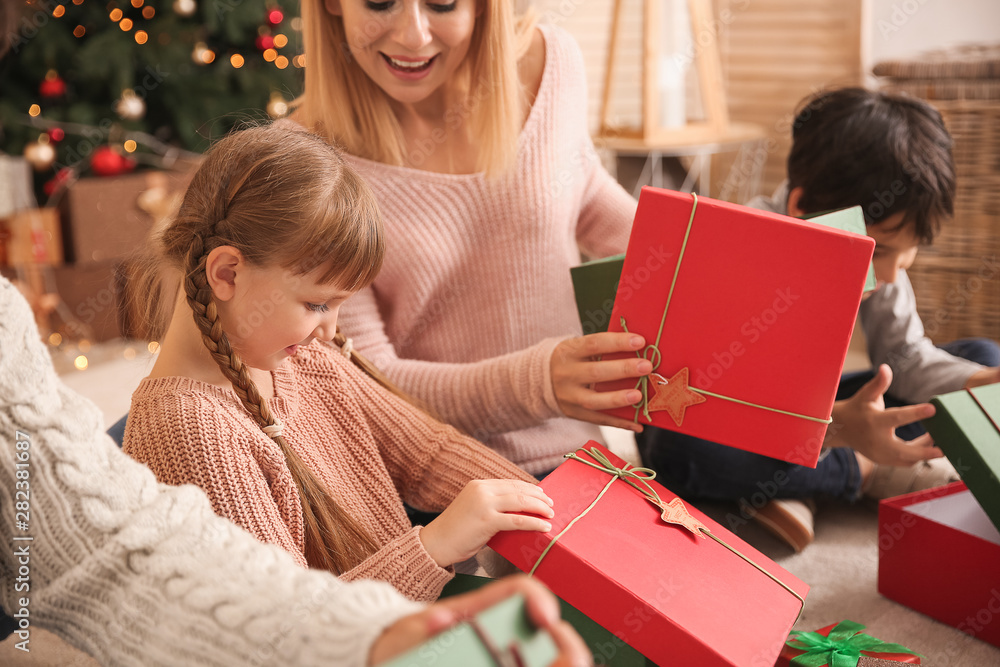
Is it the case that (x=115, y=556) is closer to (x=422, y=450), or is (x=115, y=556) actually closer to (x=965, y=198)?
(x=422, y=450)

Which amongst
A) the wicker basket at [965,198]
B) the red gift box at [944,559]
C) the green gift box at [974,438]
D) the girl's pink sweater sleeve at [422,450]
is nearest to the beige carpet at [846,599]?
the red gift box at [944,559]

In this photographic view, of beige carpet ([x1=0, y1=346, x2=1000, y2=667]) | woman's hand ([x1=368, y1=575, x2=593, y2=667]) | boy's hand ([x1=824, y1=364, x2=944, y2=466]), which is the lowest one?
beige carpet ([x1=0, y1=346, x2=1000, y2=667])

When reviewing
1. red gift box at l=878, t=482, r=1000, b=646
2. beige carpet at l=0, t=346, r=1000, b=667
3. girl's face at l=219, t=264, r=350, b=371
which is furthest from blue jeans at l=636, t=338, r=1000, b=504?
girl's face at l=219, t=264, r=350, b=371

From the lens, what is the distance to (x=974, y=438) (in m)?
0.95

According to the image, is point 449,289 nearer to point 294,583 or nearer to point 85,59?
point 294,583

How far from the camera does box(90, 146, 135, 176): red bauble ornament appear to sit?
236cm

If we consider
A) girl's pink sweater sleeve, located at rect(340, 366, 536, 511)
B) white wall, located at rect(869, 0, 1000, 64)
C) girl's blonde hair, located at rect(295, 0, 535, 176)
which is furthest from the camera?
white wall, located at rect(869, 0, 1000, 64)

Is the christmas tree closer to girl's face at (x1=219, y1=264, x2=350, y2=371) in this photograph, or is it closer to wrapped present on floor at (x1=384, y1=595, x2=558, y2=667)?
girl's face at (x1=219, y1=264, x2=350, y2=371)

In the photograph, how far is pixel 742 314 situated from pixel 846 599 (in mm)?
538

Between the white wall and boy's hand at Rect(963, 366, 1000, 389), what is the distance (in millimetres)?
1177

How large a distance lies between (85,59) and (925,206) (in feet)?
6.95

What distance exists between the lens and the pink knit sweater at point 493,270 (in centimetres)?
111

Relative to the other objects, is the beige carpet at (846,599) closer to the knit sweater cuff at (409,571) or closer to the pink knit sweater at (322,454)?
the pink knit sweater at (322,454)

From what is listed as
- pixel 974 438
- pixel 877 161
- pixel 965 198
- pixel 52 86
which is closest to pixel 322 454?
pixel 974 438
